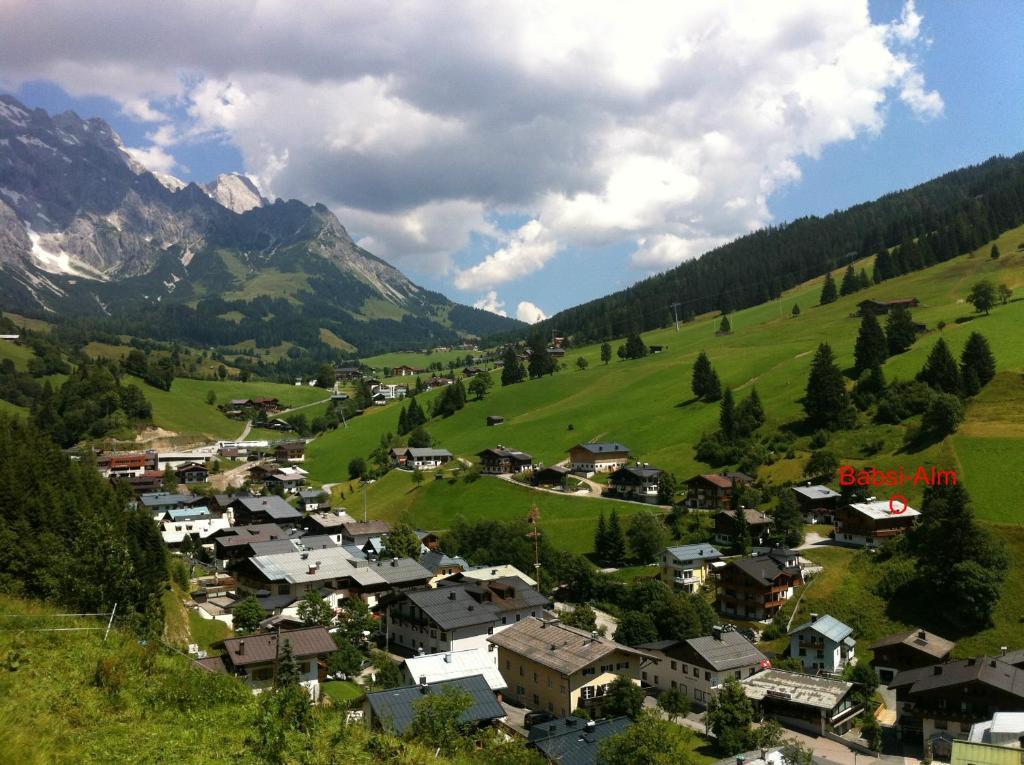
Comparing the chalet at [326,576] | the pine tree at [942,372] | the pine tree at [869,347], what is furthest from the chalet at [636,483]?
the pine tree at [869,347]

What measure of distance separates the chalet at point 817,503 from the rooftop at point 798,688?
101 ft

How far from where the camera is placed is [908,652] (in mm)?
52812

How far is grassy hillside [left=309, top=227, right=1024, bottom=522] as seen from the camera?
80.4m

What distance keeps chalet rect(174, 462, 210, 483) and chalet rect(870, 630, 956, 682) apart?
124 meters

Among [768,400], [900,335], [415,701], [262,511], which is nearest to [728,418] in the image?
[768,400]

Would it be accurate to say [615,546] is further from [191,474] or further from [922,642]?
[191,474]

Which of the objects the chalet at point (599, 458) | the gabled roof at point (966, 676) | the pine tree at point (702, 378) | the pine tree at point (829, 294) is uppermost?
the pine tree at point (829, 294)

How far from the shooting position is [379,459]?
140 meters

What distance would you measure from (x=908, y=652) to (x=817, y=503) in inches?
1085

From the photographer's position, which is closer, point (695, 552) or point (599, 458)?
point (695, 552)

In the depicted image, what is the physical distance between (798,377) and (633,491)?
137 ft

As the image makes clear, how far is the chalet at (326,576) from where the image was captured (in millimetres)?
68188

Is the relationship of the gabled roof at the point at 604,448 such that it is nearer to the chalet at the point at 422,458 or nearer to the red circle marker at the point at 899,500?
the chalet at the point at 422,458

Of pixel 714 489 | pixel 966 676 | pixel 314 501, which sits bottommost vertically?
pixel 966 676
